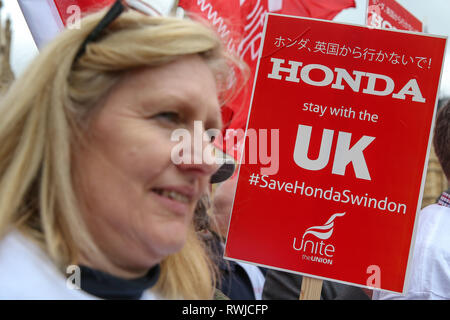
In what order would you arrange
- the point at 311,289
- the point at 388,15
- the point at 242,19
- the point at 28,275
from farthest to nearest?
the point at 388,15 < the point at 242,19 < the point at 311,289 < the point at 28,275

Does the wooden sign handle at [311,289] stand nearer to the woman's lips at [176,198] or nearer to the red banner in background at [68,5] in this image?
the woman's lips at [176,198]

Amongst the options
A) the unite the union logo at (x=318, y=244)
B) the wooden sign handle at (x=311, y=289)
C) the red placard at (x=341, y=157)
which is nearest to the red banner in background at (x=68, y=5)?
the red placard at (x=341, y=157)

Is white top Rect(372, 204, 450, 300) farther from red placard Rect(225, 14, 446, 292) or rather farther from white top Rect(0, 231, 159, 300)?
white top Rect(0, 231, 159, 300)

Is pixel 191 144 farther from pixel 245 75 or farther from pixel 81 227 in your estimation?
pixel 245 75

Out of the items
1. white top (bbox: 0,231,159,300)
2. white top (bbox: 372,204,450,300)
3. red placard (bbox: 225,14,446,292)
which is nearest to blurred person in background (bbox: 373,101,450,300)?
white top (bbox: 372,204,450,300)

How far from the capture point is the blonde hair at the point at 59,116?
999mm

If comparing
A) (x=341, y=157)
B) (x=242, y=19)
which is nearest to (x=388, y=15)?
(x=242, y=19)

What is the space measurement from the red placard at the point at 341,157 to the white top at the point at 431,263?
37cm

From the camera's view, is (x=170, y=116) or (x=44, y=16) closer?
(x=170, y=116)

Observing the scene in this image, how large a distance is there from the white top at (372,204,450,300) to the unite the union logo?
39cm

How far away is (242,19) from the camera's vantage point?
2572 millimetres

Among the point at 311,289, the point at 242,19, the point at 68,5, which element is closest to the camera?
the point at 311,289

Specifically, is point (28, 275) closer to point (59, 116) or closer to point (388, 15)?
point (59, 116)

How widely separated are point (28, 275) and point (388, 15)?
9.77 feet
